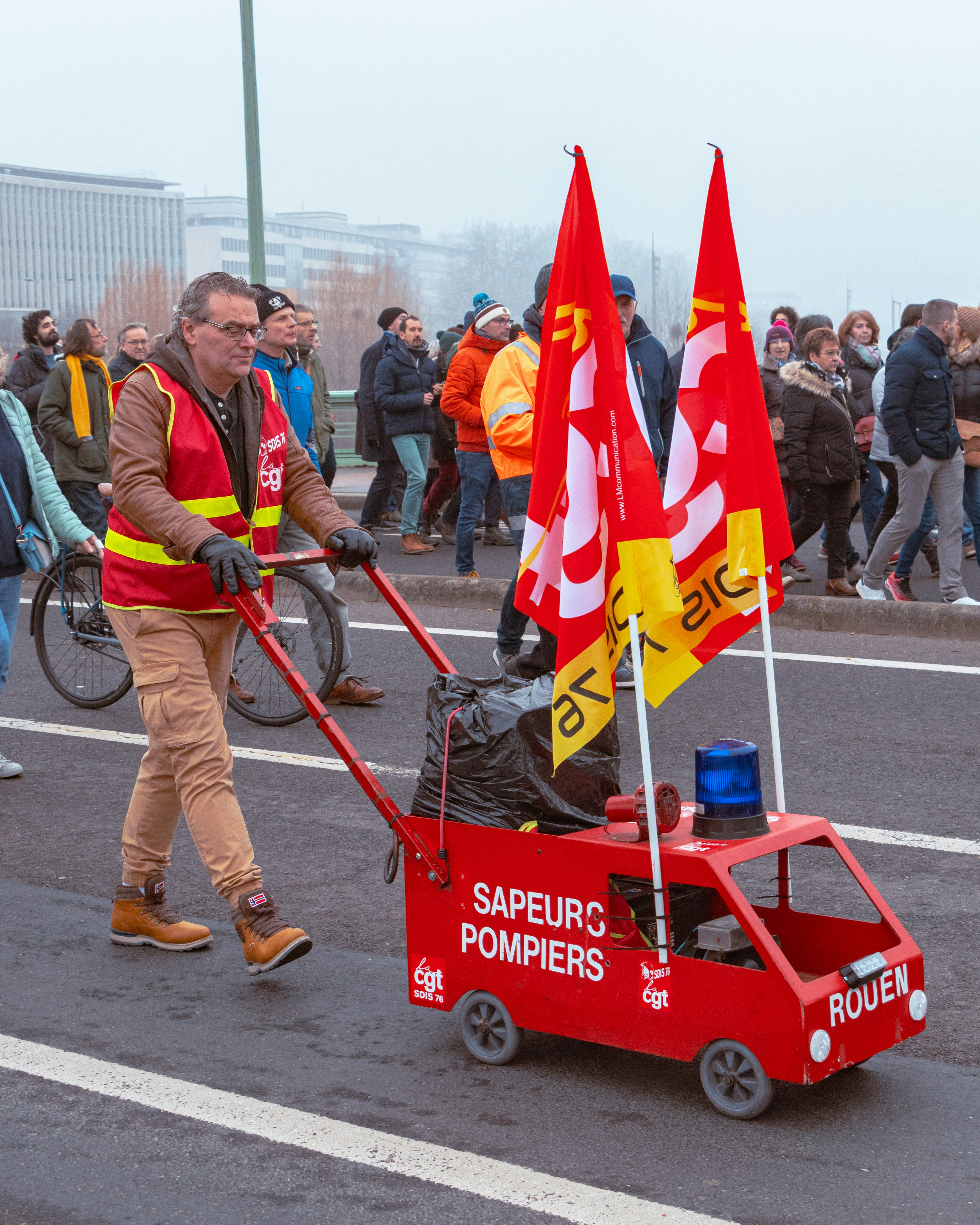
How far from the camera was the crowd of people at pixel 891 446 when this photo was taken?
955 cm

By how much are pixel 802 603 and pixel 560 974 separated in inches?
264

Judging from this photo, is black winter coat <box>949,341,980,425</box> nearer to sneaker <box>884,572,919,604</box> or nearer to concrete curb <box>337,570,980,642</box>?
sneaker <box>884,572,919,604</box>

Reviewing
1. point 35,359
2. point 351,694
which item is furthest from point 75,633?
point 35,359

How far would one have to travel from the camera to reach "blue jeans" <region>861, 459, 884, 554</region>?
12164 mm

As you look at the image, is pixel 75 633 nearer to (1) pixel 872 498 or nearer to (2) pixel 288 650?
(2) pixel 288 650

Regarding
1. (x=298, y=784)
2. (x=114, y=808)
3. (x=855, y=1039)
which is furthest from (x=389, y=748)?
(x=855, y=1039)

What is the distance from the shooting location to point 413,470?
42.9ft

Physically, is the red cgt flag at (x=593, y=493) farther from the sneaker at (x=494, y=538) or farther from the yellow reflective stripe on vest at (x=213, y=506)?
the sneaker at (x=494, y=538)

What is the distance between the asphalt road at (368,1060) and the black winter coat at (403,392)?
22.2 feet

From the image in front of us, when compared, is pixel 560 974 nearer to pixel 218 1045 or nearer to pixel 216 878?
pixel 218 1045

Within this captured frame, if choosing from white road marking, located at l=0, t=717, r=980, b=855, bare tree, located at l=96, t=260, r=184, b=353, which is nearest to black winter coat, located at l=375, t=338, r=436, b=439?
white road marking, located at l=0, t=717, r=980, b=855

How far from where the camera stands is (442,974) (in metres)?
3.73

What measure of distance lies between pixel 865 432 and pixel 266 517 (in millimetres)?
8285

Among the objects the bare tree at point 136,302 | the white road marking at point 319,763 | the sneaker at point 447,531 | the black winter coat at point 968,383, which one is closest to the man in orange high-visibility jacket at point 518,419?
the white road marking at point 319,763
